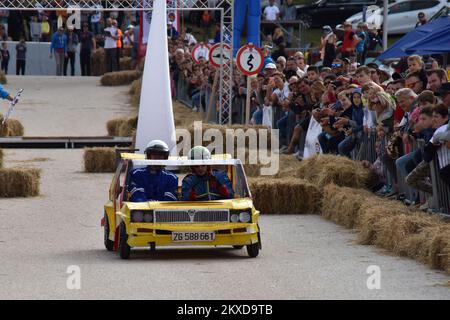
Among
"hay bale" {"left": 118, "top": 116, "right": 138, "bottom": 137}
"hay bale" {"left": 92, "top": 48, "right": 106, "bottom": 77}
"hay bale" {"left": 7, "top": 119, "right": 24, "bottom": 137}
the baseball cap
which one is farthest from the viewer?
"hay bale" {"left": 92, "top": 48, "right": 106, "bottom": 77}

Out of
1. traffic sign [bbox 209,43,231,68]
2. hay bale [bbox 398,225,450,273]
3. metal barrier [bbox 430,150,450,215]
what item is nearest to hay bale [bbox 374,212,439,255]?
hay bale [bbox 398,225,450,273]

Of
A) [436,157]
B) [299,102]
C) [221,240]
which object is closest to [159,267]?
[221,240]

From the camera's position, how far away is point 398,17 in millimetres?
46719

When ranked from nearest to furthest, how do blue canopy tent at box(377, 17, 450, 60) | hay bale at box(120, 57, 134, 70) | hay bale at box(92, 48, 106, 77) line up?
1. blue canopy tent at box(377, 17, 450, 60)
2. hay bale at box(92, 48, 106, 77)
3. hay bale at box(120, 57, 134, 70)

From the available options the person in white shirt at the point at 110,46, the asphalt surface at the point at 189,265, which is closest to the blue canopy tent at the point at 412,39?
the asphalt surface at the point at 189,265

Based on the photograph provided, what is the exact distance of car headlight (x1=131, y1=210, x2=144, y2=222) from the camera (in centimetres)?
1392

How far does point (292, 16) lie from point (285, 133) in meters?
22.5

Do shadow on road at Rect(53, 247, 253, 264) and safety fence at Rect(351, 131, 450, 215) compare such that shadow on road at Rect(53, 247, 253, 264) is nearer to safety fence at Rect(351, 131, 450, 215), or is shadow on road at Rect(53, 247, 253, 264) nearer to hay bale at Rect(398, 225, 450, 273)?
hay bale at Rect(398, 225, 450, 273)

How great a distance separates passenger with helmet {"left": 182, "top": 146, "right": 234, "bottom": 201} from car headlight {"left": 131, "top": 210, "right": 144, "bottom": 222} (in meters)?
0.92

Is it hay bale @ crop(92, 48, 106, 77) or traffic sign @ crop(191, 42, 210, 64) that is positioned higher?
traffic sign @ crop(191, 42, 210, 64)

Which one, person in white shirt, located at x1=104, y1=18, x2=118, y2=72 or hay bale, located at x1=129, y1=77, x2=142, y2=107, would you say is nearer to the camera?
hay bale, located at x1=129, y1=77, x2=142, y2=107

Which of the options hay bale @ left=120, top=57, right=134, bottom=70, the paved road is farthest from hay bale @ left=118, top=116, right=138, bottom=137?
hay bale @ left=120, top=57, right=134, bottom=70

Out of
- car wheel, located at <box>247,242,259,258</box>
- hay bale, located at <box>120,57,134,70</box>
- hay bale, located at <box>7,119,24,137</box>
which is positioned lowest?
hay bale, located at <box>7,119,24,137</box>

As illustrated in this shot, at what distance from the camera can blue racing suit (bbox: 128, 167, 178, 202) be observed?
48.6ft
